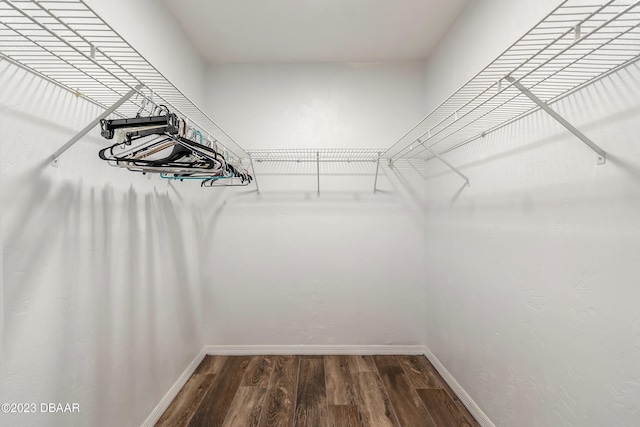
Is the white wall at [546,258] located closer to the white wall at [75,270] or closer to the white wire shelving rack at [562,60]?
the white wire shelving rack at [562,60]

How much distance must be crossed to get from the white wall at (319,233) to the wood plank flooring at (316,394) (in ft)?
0.71

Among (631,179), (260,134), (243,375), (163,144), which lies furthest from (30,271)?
(631,179)

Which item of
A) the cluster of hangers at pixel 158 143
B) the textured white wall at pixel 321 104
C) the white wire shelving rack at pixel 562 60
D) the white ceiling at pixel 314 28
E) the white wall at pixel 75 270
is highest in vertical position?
the white ceiling at pixel 314 28

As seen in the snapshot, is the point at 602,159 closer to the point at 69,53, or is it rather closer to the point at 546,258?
the point at 546,258

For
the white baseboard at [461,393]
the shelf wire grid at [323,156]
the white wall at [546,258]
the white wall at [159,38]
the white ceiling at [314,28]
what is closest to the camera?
the white wall at [546,258]

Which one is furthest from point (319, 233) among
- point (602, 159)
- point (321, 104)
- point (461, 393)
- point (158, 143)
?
point (602, 159)

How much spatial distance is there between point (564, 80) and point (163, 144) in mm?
1518

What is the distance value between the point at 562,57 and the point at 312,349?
2.41 metres

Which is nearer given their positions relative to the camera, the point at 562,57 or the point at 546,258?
the point at 562,57

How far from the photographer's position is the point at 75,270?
3.89 feet

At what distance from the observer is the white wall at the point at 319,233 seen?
8.21 ft

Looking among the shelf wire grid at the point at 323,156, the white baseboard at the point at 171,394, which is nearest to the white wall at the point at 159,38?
the shelf wire grid at the point at 323,156

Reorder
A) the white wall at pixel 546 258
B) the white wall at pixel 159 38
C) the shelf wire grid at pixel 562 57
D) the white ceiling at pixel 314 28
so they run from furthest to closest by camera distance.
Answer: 1. the white ceiling at pixel 314 28
2. the white wall at pixel 159 38
3. the white wall at pixel 546 258
4. the shelf wire grid at pixel 562 57

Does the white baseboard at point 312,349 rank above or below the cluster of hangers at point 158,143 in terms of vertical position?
below
